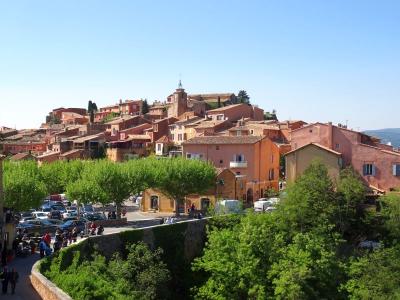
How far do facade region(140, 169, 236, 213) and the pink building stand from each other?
7.10 metres

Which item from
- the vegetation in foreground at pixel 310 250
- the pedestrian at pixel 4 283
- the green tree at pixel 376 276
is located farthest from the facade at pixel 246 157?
the pedestrian at pixel 4 283

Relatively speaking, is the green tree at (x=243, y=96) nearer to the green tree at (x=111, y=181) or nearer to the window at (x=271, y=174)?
the window at (x=271, y=174)

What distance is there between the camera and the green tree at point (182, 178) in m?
49.8

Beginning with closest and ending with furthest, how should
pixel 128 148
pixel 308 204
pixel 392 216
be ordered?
1. pixel 392 216
2. pixel 308 204
3. pixel 128 148

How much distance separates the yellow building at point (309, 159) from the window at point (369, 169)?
2069 millimetres

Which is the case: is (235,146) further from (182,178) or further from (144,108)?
(144,108)

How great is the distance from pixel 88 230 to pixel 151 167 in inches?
567

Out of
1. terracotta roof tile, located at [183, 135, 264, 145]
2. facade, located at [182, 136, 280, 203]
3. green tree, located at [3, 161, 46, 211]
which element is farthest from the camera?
terracotta roof tile, located at [183, 135, 264, 145]

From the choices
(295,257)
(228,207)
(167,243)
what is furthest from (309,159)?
(167,243)

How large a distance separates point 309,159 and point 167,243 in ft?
59.2

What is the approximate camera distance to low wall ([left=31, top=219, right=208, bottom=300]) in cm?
2926

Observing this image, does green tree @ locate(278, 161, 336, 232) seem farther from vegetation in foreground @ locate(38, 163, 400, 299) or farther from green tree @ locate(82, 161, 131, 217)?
green tree @ locate(82, 161, 131, 217)

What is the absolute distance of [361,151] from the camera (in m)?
48.5

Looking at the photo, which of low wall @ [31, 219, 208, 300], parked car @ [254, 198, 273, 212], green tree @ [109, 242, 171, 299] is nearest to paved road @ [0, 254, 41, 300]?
low wall @ [31, 219, 208, 300]
